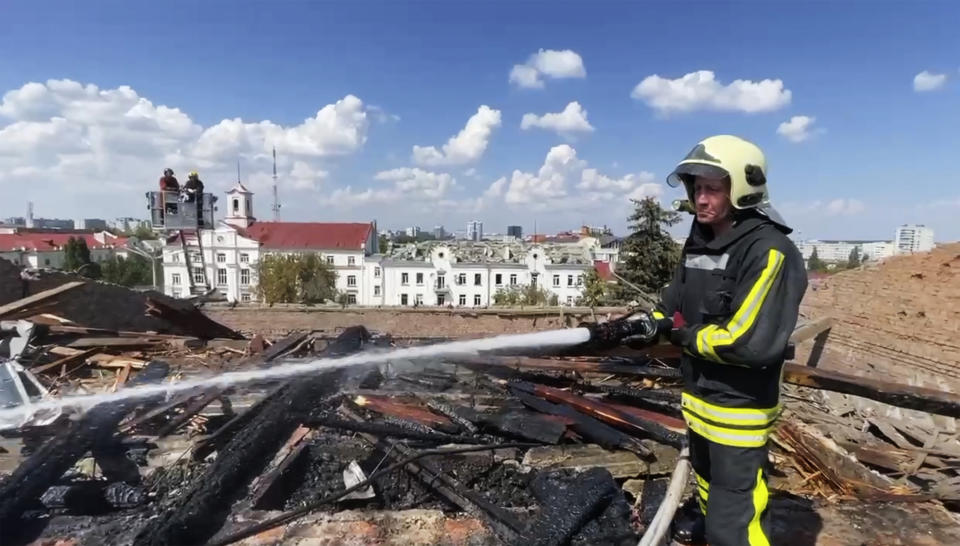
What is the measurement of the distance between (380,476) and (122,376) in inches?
168

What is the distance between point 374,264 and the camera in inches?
2506

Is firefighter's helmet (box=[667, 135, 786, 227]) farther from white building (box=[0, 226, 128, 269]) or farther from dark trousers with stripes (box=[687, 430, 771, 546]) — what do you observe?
white building (box=[0, 226, 128, 269])

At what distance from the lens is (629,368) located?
19.3 feet

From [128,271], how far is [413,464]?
85.9 m

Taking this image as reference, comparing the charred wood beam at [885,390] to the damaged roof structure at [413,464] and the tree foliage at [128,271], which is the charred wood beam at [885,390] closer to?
the damaged roof structure at [413,464]

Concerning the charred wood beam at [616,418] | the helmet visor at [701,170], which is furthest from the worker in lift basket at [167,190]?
the helmet visor at [701,170]

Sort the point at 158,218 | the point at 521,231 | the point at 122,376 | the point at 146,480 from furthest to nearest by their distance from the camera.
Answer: the point at 521,231
the point at 158,218
the point at 122,376
the point at 146,480

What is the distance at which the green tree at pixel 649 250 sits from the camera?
27297 mm

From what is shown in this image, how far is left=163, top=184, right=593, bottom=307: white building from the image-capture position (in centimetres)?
5788

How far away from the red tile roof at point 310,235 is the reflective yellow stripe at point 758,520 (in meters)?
64.7

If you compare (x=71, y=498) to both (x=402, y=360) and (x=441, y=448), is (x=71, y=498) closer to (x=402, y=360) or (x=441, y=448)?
(x=441, y=448)

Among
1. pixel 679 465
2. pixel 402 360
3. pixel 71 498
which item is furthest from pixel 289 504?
pixel 402 360

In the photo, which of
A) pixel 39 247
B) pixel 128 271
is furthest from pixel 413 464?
pixel 39 247

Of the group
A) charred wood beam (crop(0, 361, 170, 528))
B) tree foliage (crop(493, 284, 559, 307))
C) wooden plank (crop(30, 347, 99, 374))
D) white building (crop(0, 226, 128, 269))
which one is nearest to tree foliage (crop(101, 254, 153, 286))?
white building (crop(0, 226, 128, 269))
